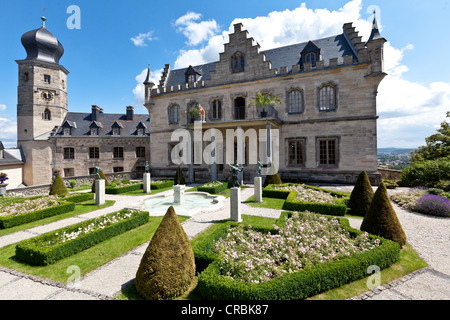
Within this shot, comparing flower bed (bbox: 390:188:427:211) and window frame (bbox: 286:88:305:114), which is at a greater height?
window frame (bbox: 286:88:305:114)

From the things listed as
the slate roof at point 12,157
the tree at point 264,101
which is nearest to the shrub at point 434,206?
the tree at point 264,101

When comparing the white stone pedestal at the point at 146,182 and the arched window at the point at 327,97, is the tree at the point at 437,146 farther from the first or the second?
the white stone pedestal at the point at 146,182

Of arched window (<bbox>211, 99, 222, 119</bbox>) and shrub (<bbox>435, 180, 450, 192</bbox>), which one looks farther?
arched window (<bbox>211, 99, 222, 119</bbox>)

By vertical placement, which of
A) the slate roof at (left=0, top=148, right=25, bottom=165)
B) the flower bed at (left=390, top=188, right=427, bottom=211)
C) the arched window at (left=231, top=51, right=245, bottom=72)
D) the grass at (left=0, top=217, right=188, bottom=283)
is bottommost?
the grass at (left=0, top=217, right=188, bottom=283)

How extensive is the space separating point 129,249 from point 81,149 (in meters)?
32.8

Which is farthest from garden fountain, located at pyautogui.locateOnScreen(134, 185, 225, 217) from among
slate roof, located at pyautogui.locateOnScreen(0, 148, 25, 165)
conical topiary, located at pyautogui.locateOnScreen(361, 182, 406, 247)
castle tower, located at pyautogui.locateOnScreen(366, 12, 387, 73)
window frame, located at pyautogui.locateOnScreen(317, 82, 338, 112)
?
slate roof, located at pyautogui.locateOnScreen(0, 148, 25, 165)

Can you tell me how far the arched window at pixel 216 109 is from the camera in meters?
25.9

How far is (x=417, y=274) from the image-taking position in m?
5.66

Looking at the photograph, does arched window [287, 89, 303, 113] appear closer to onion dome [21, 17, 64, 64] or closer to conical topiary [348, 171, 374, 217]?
conical topiary [348, 171, 374, 217]

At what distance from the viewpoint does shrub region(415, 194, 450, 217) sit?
10672 mm

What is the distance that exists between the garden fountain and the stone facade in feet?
27.4

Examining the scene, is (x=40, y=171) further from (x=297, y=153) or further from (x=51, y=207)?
(x=297, y=153)

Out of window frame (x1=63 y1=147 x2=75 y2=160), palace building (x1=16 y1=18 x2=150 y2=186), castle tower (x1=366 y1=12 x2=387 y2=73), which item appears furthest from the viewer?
window frame (x1=63 y1=147 x2=75 y2=160)
